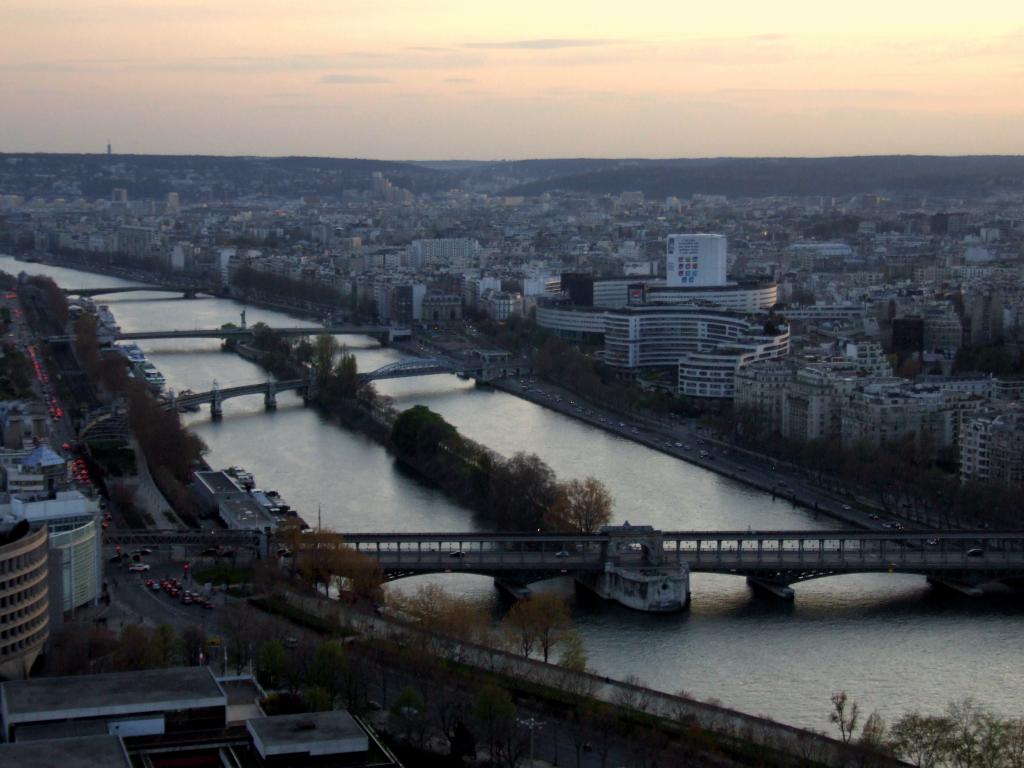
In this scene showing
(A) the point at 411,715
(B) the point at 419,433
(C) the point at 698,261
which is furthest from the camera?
(C) the point at 698,261

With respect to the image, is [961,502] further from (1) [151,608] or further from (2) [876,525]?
(1) [151,608]

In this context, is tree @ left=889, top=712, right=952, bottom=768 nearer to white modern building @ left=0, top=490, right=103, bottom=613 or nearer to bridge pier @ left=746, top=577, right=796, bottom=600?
bridge pier @ left=746, top=577, right=796, bottom=600

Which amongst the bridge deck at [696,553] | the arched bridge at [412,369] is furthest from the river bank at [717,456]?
the bridge deck at [696,553]

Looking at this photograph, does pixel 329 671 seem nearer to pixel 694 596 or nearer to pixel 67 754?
pixel 67 754

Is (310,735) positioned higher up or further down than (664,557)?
higher up

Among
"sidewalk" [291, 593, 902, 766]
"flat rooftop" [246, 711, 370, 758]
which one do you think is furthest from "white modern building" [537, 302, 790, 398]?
"flat rooftop" [246, 711, 370, 758]

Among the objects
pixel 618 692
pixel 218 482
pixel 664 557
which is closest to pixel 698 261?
pixel 218 482

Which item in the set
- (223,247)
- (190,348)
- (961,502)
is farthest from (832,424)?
(223,247)
